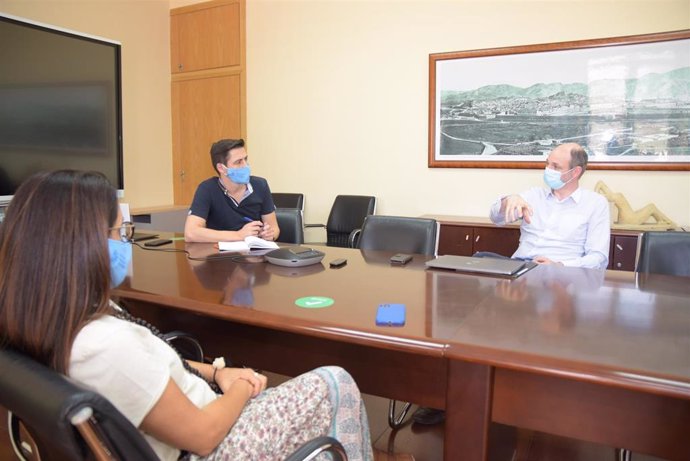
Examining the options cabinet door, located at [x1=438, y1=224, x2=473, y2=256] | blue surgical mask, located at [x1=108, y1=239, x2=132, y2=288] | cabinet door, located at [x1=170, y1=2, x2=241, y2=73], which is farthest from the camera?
cabinet door, located at [x1=170, y1=2, x2=241, y2=73]

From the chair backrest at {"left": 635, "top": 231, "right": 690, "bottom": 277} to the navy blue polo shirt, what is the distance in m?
1.90

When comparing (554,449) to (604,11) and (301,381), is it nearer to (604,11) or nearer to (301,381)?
(301,381)

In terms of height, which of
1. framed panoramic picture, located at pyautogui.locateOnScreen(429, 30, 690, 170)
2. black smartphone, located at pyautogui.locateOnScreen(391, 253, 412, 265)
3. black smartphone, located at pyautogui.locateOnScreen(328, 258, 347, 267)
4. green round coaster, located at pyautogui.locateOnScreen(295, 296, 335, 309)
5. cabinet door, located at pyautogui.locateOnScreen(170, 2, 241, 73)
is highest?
cabinet door, located at pyautogui.locateOnScreen(170, 2, 241, 73)

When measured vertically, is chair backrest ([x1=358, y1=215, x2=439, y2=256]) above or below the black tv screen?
below

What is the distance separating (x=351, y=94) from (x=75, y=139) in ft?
7.44

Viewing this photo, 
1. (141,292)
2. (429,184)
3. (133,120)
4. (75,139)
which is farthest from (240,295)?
(133,120)

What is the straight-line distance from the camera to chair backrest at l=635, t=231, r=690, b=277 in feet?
6.75

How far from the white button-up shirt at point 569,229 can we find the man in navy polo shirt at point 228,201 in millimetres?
1275

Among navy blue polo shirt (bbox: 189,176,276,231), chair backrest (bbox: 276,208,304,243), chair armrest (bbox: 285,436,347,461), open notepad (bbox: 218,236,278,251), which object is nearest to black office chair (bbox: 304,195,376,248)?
chair backrest (bbox: 276,208,304,243)

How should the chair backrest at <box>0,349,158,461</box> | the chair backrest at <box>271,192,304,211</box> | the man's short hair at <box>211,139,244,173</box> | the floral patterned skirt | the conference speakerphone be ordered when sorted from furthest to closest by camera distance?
1. the chair backrest at <box>271,192,304,211</box>
2. the man's short hair at <box>211,139,244,173</box>
3. the conference speakerphone
4. the floral patterned skirt
5. the chair backrest at <box>0,349,158,461</box>

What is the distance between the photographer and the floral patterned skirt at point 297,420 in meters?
1.06

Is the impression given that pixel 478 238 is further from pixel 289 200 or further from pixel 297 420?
pixel 297 420

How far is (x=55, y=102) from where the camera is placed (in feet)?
13.1

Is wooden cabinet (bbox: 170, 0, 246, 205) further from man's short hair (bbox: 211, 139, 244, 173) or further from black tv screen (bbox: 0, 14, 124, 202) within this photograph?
man's short hair (bbox: 211, 139, 244, 173)
